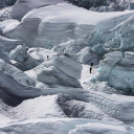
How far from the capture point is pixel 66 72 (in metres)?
3.07

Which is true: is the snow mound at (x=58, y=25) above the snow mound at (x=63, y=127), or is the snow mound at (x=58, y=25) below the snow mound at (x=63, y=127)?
above

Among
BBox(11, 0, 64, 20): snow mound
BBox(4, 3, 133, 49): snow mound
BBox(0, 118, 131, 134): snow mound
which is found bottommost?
BBox(0, 118, 131, 134): snow mound

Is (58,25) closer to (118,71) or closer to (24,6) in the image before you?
(24,6)

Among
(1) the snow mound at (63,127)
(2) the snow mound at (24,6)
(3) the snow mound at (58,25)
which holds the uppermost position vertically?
(2) the snow mound at (24,6)

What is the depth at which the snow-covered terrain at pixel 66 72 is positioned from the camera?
1.57 meters

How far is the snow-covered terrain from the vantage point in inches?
61.7

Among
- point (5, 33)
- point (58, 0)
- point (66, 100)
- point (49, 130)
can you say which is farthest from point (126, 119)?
point (58, 0)


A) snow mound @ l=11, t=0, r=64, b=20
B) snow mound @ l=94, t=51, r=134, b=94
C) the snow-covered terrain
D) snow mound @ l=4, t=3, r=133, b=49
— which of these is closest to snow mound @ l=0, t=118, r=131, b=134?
the snow-covered terrain

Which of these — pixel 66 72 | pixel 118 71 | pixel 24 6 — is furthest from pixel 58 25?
pixel 118 71

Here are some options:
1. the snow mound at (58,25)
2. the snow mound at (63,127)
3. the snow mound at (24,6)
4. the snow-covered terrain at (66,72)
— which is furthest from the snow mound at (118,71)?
the snow mound at (24,6)

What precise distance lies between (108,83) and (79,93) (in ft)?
2.76

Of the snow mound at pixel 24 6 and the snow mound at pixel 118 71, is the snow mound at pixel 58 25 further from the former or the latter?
the snow mound at pixel 118 71

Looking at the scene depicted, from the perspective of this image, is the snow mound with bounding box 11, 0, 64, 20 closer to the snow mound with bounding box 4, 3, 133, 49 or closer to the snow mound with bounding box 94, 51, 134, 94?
the snow mound with bounding box 4, 3, 133, 49

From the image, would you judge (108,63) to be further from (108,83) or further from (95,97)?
(95,97)
